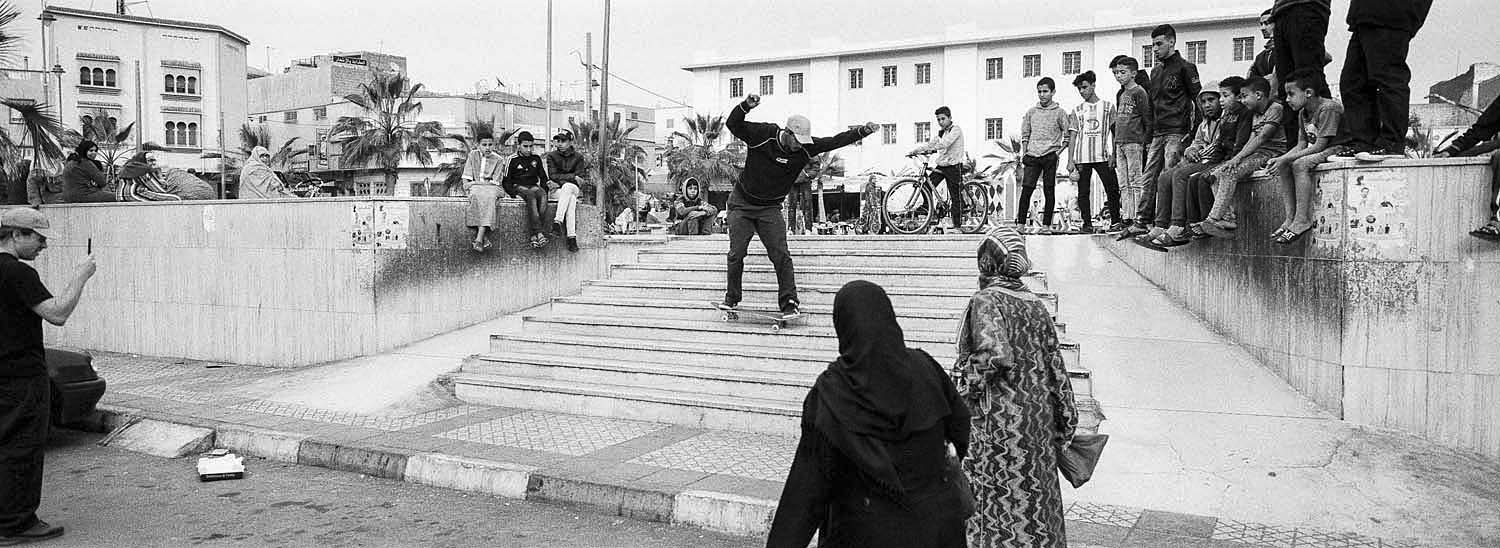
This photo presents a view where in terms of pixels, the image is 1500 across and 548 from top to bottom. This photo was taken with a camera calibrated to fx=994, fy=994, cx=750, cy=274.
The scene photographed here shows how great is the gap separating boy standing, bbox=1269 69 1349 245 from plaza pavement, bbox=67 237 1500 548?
1193mm

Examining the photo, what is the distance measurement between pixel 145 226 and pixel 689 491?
10816 millimetres

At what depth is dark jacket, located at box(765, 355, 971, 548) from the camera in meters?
3.05

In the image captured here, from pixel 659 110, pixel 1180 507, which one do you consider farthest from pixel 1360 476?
pixel 659 110

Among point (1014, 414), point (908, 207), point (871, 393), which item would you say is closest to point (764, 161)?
point (908, 207)

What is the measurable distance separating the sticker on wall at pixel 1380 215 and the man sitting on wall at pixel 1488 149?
0.39m

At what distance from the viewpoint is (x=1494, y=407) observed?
6.14 m

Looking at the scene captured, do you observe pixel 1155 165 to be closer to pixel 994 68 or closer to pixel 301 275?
pixel 301 275

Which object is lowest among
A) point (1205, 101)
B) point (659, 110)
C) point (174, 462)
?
point (174, 462)

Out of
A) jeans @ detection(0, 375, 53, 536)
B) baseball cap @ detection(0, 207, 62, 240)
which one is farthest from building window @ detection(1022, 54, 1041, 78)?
jeans @ detection(0, 375, 53, 536)

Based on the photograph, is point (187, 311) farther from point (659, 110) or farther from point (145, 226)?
point (659, 110)

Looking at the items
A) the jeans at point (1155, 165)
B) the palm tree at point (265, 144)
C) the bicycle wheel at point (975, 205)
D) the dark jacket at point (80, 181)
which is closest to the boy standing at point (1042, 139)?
the bicycle wheel at point (975, 205)

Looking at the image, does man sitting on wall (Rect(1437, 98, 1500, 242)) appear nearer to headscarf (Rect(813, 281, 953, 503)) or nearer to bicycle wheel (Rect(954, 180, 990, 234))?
headscarf (Rect(813, 281, 953, 503))

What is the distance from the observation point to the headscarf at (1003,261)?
164 inches

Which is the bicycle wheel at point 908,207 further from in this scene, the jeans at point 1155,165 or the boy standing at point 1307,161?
the boy standing at point 1307,161
